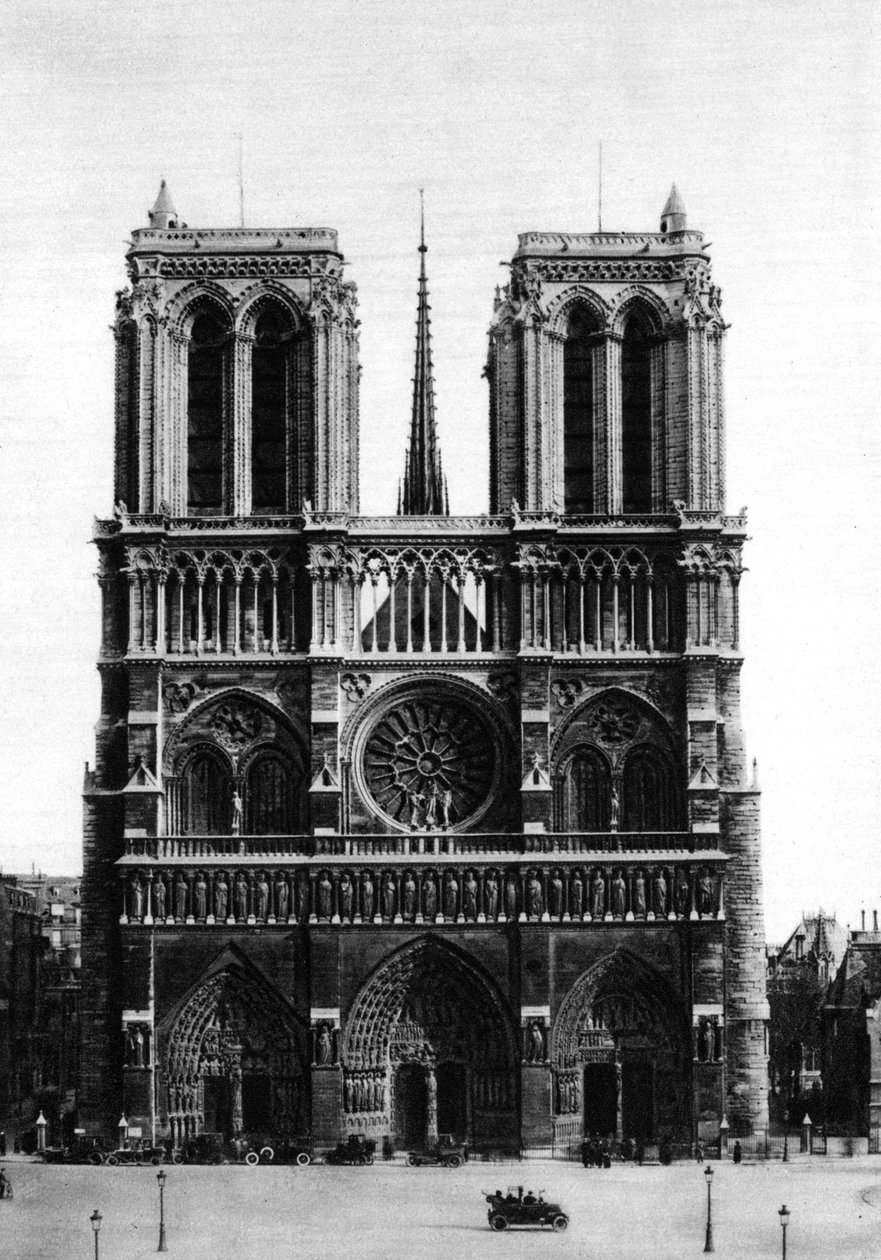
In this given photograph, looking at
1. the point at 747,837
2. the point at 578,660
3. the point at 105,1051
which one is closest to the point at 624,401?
the point at 578,660

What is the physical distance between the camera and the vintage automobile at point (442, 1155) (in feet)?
212

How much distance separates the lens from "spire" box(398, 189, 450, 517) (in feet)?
257

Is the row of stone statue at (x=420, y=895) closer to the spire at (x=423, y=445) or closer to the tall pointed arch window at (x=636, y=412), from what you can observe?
the tall pointed arch window at (x=636, y=412)

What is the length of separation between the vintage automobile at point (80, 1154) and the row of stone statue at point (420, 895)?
5.99 m

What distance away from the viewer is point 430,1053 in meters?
66.9

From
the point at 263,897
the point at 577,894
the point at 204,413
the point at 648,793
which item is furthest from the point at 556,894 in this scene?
the point at 204,413

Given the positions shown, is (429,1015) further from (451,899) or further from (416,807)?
(416,807)

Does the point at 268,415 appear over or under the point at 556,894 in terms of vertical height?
over

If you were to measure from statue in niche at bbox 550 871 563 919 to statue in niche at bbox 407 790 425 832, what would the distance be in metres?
4.02

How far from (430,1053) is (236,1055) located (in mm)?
5138

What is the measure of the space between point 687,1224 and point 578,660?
61.3 feet

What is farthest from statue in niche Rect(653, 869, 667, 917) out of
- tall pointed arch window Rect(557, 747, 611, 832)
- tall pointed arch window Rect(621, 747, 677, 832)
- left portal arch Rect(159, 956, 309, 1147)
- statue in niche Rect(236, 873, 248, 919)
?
statue in niche Rect(236, 873, 248, 919)

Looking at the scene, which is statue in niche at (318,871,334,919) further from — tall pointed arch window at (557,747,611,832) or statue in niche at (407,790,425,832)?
tall pointed arch window at (557,747,611,832)

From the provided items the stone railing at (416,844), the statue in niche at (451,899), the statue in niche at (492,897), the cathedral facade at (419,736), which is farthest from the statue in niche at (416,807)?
the statue in niche at (492,897)
